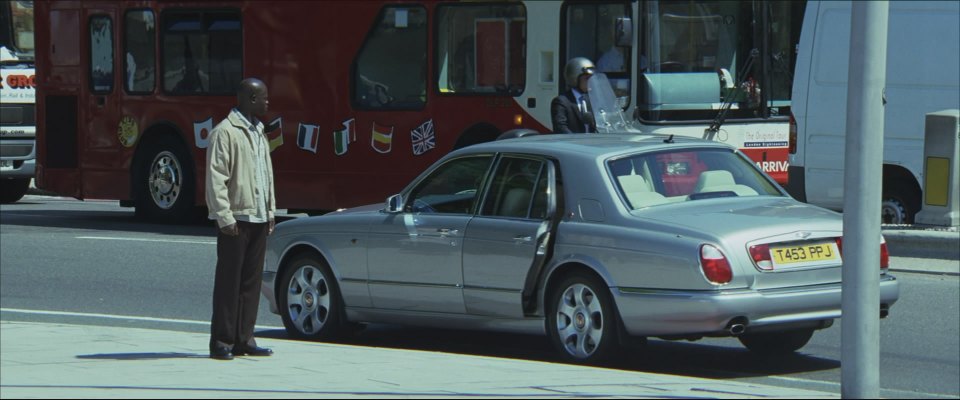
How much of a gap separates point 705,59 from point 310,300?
6.96m

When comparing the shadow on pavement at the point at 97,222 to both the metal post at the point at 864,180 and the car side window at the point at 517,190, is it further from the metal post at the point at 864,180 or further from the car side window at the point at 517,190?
the metal post at the point at 864,180

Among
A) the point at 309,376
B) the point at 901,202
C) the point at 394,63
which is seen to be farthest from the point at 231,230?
the point at 394,63

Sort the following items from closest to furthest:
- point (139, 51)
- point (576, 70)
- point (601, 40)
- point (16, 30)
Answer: point (576, 70)
point (601, 40)
point (139, 51)
point (16, 30)

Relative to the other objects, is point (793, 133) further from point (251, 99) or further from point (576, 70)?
point (251, 99)

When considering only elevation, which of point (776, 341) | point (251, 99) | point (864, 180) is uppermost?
point (251, 99)

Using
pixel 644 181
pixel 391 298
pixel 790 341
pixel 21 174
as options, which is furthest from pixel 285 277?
pixel 21 174

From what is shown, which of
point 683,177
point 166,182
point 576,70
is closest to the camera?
point 683,177

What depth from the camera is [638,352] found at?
396 inches

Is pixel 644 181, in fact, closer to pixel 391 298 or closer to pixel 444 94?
pixel 391 298

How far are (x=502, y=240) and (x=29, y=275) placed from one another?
703cm

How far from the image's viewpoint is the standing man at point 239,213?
29.7 ft

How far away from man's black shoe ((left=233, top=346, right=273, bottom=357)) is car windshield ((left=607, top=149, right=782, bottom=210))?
2.26 metres

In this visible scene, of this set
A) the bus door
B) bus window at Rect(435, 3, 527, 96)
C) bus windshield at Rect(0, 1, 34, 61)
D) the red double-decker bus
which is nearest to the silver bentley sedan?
the red double-decker bus

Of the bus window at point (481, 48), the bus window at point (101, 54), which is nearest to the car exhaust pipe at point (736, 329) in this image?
the bus window at point (481, 48)
